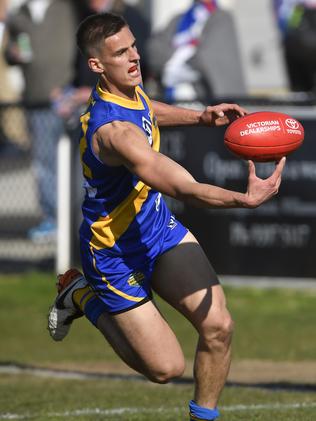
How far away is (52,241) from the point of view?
14188mm

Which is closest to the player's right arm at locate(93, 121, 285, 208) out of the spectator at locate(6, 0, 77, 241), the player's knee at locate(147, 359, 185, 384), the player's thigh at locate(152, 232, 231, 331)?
the player's thigh at locate(152, 232, 231, 331)

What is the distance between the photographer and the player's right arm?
20.2 ft

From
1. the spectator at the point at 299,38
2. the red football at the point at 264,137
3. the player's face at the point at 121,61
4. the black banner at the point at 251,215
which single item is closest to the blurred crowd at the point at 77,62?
the black banner at the point at 251,215

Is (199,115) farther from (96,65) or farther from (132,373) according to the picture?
(132,373)

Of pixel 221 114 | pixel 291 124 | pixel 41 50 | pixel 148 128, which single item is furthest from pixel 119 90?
pixel 41 50

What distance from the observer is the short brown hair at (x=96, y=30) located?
6926 millimetres

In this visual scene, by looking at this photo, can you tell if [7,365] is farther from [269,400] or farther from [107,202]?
[107,202]

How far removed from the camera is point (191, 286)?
703 centimetres

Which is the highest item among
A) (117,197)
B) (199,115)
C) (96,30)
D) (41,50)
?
(96,30)

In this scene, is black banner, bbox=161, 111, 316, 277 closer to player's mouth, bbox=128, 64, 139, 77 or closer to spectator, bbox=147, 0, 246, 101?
spectator, bbox=147, 0, 246, 101

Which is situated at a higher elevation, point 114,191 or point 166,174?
point 166,174

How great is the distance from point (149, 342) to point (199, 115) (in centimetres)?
139

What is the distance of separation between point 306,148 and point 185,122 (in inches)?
190

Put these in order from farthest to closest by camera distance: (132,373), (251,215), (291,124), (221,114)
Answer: (251,215) → (132,373) → (221,114) → (291,124)
